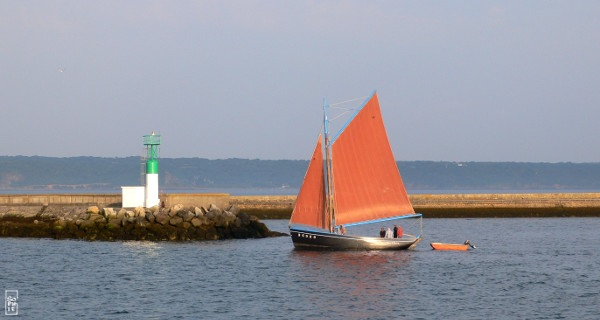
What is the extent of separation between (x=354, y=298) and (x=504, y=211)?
158 ft

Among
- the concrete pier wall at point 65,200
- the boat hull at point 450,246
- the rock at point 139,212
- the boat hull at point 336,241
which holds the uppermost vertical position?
the concrete pier wall at point 65,200

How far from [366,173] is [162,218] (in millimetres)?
11205

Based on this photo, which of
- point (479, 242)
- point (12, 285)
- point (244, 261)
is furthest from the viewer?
point (479, 242)

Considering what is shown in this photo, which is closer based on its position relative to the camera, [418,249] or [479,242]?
[418,249]

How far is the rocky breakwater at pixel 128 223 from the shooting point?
158ft

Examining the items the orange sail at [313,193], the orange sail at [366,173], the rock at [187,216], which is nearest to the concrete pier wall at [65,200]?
the rock at [187,216]

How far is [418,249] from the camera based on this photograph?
4806 cm

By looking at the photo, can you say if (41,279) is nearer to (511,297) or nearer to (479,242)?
(511,297)

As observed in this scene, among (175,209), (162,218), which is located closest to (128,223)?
(162,218)

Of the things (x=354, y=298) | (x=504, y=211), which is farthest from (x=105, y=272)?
(x=504, y=211)

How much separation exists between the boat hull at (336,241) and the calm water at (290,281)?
21.8 inches

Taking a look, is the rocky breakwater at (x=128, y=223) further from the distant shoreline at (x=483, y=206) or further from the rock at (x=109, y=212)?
the distant shoreline at (x=483, y=206)

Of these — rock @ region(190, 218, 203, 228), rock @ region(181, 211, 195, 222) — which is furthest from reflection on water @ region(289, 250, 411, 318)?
rock @ region(181, 211, 195, 222)

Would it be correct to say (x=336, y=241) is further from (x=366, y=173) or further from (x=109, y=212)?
(x=109, y=212)
